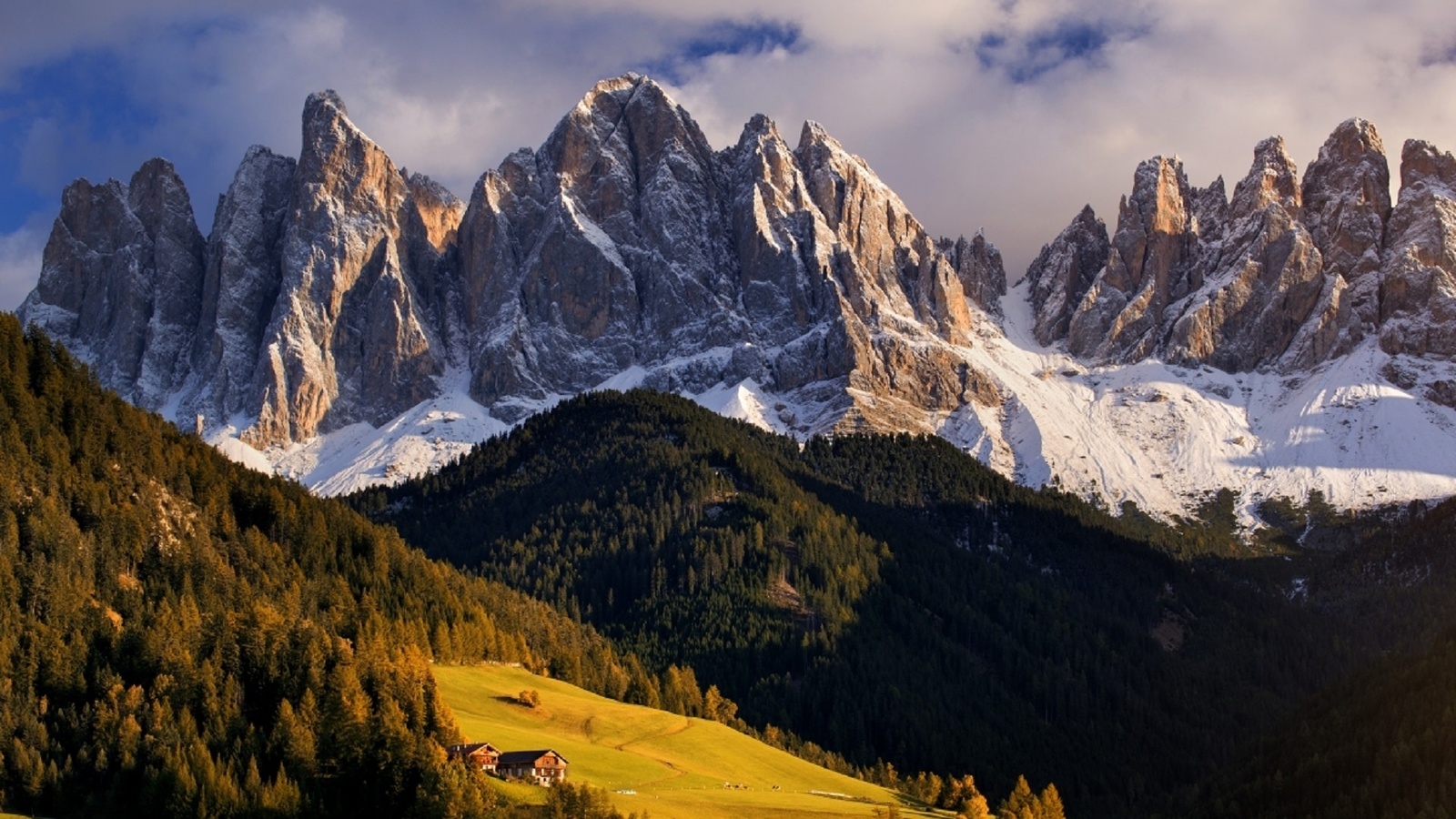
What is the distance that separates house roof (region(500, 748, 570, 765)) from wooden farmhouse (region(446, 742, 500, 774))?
54 cm

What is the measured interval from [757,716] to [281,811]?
318 feet

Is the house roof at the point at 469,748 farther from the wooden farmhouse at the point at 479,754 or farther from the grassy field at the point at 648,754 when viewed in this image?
the grassy field at the point at 648,754

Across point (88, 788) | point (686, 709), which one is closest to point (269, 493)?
point (686, 709)

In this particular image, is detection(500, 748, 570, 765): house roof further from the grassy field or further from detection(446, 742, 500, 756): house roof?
the grassy field

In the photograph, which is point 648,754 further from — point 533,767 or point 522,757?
point 533,767

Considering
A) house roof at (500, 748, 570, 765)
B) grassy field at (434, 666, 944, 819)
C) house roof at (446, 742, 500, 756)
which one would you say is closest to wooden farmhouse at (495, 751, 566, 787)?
house roof at (500, 748, 570, 765)

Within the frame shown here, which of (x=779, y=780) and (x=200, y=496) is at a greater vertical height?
(x=200, y=496)

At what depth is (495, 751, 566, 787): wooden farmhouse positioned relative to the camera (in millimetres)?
115250

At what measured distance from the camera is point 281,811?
104875mm

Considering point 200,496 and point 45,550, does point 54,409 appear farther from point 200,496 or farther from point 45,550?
point 45,550

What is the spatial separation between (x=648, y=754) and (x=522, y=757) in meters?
22.0

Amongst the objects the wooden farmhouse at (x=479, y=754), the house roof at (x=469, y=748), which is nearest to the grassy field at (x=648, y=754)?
the wooden farmhouse at (x=479, y=754)

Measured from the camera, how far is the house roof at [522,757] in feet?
381

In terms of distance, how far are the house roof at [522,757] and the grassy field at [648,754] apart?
297 centimetres
